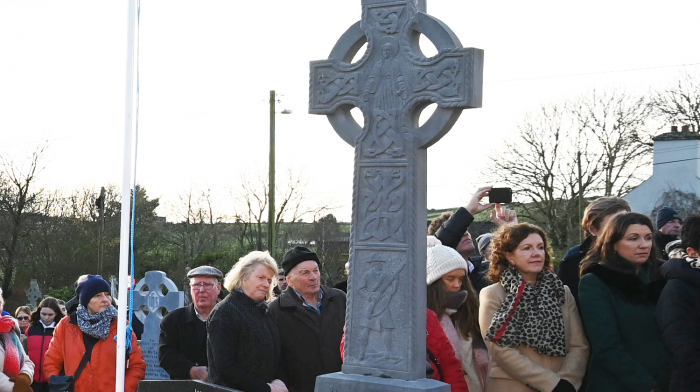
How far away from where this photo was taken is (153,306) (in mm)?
10547

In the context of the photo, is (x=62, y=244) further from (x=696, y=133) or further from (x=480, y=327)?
(x=480, y=327)

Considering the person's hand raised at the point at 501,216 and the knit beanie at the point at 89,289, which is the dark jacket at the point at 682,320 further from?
the knit beanie at the point at 89,289

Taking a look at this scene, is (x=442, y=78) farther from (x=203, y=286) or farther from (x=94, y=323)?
(x=94, y=323)

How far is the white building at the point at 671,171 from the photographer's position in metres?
28.9

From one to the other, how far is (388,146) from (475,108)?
0.46 metres

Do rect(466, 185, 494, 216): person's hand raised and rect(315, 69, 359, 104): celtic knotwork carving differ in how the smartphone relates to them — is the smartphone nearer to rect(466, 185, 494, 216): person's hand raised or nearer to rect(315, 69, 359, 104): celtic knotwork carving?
rect(466, 185, 494, 216): person's hand raised

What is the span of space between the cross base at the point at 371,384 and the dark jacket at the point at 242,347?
125 centimetres

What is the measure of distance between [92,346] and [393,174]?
379 cm

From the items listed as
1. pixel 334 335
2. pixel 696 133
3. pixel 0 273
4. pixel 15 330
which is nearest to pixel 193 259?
pixel 0 273

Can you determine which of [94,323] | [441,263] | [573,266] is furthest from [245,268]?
[573,266]

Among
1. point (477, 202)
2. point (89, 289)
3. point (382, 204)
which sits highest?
point (477, 202)

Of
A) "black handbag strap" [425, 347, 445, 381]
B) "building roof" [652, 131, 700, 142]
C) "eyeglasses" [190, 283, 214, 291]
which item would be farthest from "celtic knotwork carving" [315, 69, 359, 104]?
"building roof" [652, 131, 700, 142]

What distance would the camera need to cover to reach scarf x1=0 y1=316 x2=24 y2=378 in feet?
25.3

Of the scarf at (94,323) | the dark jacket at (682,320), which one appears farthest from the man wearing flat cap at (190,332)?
the dark jacket at (682,320)
